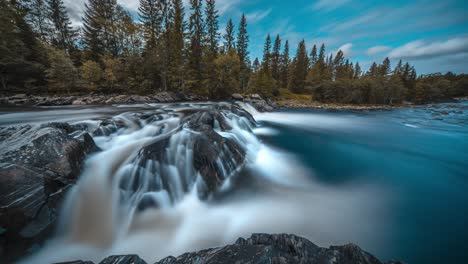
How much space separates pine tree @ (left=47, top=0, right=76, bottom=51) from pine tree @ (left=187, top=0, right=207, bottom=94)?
22.3 m

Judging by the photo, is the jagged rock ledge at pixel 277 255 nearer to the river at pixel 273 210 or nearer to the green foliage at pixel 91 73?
the river at pixel 273 210

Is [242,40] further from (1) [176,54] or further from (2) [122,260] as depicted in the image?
(2) [122,260]

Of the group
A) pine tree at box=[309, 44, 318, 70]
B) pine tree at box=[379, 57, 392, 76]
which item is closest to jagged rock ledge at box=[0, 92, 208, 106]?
pine tree at box=[309, 44, 318, 70]

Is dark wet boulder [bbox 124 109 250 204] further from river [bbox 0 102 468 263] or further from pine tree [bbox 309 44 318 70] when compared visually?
pine tree [bbox 309 44 318 70]

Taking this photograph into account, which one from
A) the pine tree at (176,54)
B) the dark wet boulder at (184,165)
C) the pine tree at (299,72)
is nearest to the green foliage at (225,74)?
the pine tree at (176,54)

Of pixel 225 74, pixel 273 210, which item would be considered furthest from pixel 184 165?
pixel 225 74

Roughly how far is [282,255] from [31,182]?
3.74 m

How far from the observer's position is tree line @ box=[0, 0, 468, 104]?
17.7 meters

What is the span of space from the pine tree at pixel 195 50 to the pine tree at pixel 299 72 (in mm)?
27166

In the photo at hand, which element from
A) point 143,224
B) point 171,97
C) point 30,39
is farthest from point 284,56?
point 143,224

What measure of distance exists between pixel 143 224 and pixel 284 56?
53.1 m

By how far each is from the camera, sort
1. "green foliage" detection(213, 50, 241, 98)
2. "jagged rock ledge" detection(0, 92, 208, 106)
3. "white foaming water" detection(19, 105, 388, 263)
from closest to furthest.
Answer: "white foaming water" detection(19, 105, 388, 263) < "jagged rock ledge" detection(0, 92, 208, 106) < "green foliage" detection(213, 50, 241, 98)

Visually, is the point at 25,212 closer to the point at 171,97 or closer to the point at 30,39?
the point at 171,97

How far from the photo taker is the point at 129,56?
21969 millimetres
